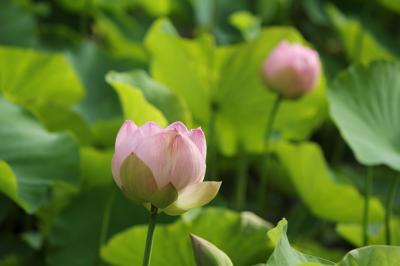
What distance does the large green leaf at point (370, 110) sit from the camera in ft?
3.71

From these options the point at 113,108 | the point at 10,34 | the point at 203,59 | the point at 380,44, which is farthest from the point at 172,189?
the point at 380,44

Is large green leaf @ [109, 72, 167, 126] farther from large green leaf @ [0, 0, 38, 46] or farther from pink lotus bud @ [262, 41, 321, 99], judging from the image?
large green leaf @ [0, 0, 38, 46]

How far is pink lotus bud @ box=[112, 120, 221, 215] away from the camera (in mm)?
704

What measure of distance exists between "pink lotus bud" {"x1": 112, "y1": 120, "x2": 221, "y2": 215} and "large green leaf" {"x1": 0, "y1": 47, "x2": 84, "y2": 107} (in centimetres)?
63

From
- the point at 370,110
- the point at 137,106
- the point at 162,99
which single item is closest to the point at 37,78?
the point at 162,99

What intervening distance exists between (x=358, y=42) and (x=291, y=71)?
2.15 ft

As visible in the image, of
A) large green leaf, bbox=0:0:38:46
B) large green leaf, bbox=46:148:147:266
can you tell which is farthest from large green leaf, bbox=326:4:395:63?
large green leaf, bbox=46:148:147:266

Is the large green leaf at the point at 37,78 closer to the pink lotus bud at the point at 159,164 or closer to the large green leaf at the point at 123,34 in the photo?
the large green leaf at the point at 123,34

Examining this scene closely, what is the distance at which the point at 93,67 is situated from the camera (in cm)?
163

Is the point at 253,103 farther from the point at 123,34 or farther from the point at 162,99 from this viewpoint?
the point at 123,34

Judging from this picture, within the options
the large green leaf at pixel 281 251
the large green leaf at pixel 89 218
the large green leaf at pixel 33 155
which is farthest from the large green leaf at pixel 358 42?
the large green leaf at pixel 281 251

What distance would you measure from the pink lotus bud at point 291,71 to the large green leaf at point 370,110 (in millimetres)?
54

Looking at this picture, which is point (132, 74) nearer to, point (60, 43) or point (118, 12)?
point (60, 43)

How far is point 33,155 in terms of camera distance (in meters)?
1.09
